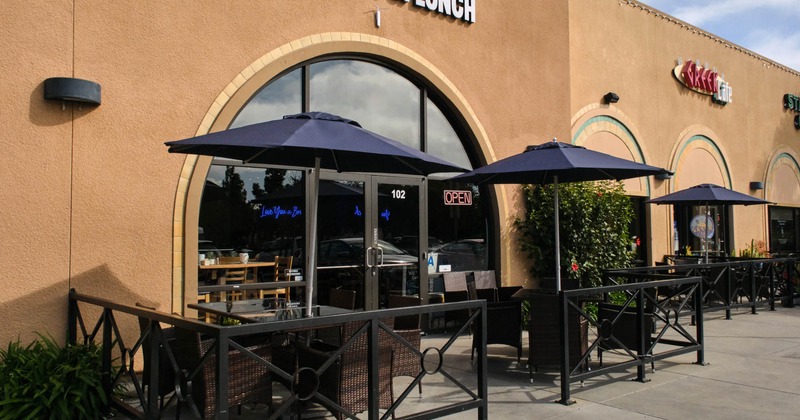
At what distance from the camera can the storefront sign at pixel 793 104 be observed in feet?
63.7

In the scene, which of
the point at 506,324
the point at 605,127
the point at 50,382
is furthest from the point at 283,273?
the point at 605,127

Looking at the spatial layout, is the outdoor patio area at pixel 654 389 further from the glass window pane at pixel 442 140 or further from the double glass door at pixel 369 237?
the glass window pane at pixel 442 140

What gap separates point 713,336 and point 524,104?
→ 4.48m

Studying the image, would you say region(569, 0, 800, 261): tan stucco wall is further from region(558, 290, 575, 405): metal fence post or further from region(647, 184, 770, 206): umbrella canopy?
region(558, 290, 575, 405): metal fence post

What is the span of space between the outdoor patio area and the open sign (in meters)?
A: 2.14

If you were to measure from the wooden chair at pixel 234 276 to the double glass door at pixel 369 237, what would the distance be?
104 centimetres

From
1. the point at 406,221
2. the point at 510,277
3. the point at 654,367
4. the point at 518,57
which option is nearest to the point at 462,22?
the point at 518,57

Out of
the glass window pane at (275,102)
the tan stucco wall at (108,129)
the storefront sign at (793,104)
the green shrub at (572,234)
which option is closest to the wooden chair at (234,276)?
the tan stucco wall at (108,129)

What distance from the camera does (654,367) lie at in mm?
6922

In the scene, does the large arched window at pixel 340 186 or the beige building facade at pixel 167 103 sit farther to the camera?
the large arched window at pixel 340 186

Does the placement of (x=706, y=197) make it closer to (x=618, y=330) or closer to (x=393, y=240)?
(x=618, y=330)

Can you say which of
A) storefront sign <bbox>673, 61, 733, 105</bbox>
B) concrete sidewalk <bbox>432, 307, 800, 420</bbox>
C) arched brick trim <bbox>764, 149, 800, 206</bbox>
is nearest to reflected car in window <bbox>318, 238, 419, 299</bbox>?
concrete sidewalk <bbox>432, 307, 800, 420</bbox>

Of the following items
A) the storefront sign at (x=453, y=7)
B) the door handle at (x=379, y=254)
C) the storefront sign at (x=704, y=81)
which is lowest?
the door handle at (x=379, y=254)

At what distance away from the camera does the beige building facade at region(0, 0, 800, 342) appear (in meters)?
5.62
